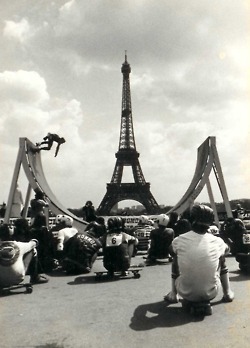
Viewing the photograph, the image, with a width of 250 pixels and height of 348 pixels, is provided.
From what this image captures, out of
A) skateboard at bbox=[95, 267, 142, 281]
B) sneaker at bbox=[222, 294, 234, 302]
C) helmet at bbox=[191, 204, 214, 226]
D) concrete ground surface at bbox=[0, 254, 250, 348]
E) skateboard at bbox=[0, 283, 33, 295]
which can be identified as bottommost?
concrete ground surface at bbox=[0, 254, 250, 348]

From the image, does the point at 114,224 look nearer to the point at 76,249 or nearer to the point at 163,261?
the point at 76,249

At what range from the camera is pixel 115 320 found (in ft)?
11.6

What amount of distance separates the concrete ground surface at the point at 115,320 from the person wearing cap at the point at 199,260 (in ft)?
0.85

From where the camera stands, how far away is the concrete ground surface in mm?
2965

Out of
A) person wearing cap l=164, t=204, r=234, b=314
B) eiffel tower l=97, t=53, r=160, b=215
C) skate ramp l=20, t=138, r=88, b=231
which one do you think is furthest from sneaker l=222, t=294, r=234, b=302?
eiffel tower l=97, t=53, r=160, b=215

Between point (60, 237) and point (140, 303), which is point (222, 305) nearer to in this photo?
point (140, 303)

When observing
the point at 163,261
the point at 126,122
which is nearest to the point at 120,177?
the point at 126,122

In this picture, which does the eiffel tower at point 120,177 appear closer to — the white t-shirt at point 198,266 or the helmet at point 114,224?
the helmet at point 114,224

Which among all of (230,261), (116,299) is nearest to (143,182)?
(230,261)

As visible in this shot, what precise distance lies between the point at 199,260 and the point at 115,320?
1.07 meters

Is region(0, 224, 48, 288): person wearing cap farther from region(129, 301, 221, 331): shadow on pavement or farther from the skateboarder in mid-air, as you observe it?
the skateboarder in mid-air

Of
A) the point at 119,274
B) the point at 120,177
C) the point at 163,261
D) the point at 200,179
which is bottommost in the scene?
the point at 119,274

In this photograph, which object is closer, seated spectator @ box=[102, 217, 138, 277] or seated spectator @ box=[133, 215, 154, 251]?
seated spectator @ box=[102, 217, 138, 277]

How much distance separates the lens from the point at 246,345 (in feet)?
9.25
